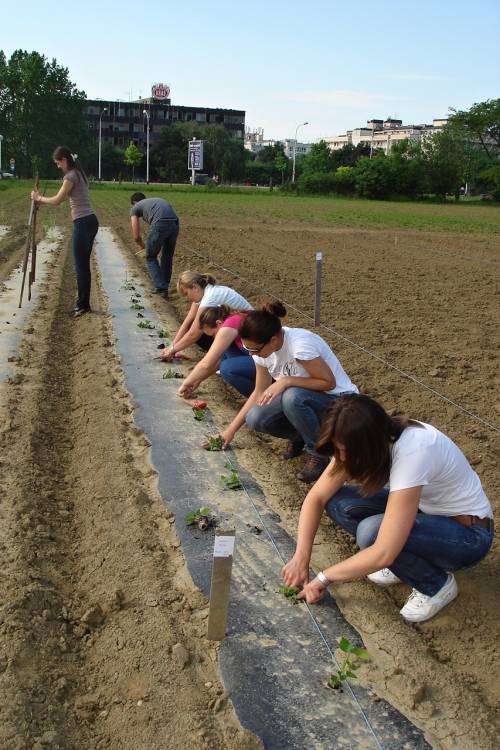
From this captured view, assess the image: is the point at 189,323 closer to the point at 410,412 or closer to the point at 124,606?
the point at 410,412

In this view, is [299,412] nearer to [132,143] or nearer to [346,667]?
[346,667]

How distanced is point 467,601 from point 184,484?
5.99 ft

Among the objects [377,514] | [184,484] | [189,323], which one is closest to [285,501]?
[184,484]

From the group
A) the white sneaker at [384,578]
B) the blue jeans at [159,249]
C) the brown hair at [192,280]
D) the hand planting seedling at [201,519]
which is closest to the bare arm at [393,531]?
the white sneaker at [384,578]

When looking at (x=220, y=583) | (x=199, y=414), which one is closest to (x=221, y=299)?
(x=199, y=414)

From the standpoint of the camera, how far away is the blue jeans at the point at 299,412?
14.8ft

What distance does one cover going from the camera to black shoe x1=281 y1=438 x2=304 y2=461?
521 centimetres

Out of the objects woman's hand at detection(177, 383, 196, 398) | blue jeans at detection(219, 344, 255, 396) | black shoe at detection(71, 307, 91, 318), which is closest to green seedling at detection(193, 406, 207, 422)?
woman's hand at detection(177, 383, 196, 398)

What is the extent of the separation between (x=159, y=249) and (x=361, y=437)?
8.56 meters

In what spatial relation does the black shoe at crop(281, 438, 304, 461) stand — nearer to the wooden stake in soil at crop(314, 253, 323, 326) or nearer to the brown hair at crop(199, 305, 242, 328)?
the brown hair at crop(199, 305, 242, 328)

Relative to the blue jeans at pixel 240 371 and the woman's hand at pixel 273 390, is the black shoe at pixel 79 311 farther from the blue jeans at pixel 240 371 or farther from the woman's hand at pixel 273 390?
the woman's hand at pixel 273 390

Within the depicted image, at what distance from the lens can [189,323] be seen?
22.3ft

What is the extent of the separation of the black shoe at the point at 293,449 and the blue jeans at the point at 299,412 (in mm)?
261

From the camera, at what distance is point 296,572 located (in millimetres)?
3291
